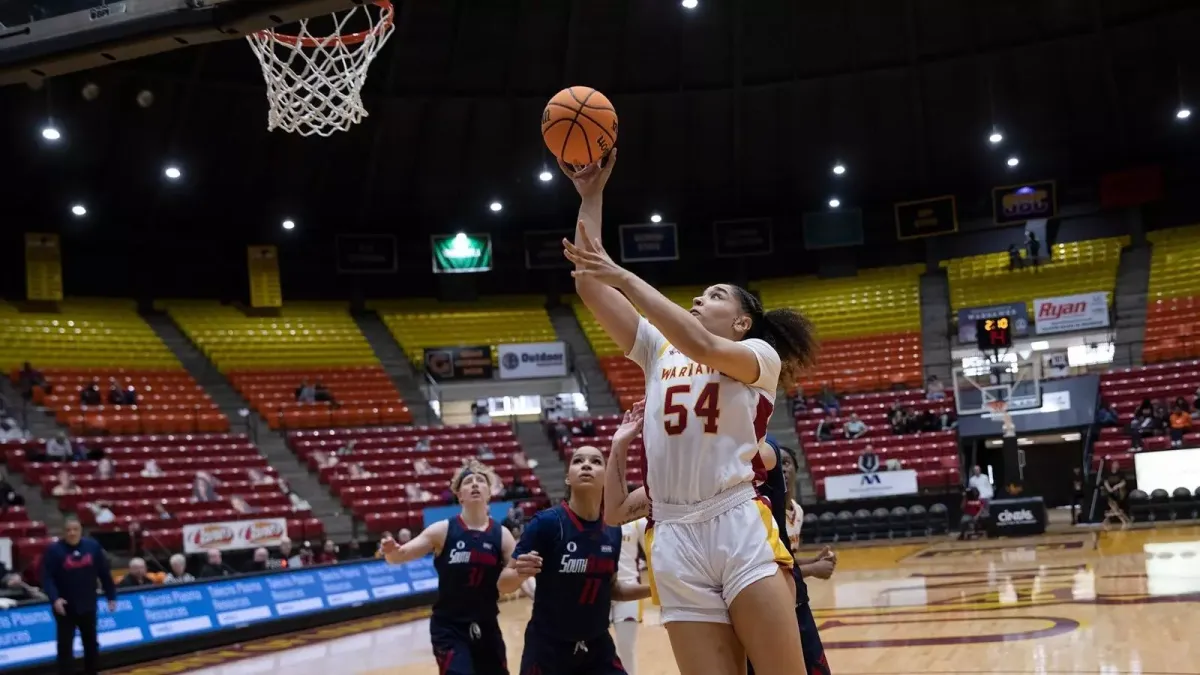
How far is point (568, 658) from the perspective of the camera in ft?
18.2

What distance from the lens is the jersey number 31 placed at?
3691mm

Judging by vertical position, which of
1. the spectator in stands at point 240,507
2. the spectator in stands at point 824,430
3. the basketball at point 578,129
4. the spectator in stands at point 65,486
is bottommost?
the spectator in stands at point 240,507

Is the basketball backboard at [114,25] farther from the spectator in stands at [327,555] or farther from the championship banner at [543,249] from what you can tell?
the championship banner at [543,249]

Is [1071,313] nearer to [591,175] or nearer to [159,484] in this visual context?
[159,484]

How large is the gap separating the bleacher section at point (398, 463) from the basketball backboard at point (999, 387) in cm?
986

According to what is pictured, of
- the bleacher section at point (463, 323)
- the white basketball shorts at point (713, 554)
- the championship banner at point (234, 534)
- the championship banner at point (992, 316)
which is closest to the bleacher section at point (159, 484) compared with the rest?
the championship banner at point (234, 534)

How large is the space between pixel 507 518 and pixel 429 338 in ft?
34.5

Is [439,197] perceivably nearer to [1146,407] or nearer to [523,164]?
[523,164]

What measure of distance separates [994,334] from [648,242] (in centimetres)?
1082

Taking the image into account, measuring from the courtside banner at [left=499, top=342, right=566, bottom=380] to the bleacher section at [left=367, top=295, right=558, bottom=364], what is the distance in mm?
510

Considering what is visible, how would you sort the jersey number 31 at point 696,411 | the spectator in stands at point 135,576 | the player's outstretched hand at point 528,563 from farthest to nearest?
the spectator in stands at point 135,576
the player's outstretched hand at point 528,563
the jersey number 31 at point 696,411

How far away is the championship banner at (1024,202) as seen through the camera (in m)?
31.0

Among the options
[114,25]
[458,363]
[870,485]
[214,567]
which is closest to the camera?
[114,25]

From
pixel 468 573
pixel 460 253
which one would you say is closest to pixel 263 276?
pixel 460 253
